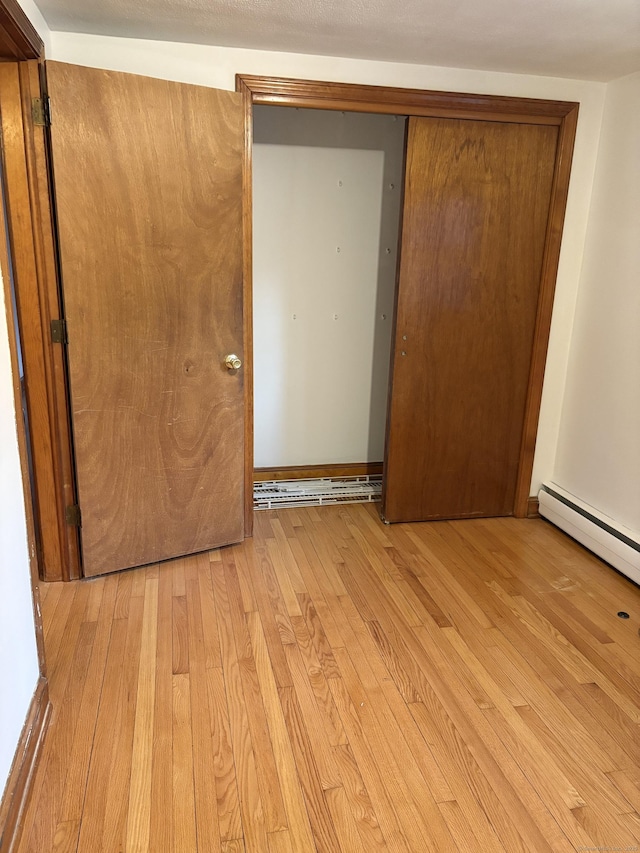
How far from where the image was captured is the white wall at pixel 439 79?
2.42 metres

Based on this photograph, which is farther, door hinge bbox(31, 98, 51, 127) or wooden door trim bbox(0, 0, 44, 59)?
door hinge bbox(31, 98, 51, 127)

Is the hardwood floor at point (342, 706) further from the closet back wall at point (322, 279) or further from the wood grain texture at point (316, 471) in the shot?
the closet back wall at point (322, 279)

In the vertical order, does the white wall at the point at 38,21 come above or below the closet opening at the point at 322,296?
above

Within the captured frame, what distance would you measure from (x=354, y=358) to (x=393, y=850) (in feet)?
8.54

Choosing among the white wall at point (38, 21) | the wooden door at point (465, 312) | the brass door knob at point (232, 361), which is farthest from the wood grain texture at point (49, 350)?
the wooden door at point (465, 312)

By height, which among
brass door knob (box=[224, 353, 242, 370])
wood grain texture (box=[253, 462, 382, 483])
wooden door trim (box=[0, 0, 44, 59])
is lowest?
wood grain texture (box=[253, 462, 382, 483])

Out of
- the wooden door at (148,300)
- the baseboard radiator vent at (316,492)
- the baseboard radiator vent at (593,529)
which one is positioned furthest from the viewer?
the baseboard radiator vent at (316,492)

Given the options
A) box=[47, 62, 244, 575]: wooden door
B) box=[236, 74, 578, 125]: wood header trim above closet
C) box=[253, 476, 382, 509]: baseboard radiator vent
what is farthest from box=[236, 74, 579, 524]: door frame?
box=[253, 476, 382, 509]: baseboard radiator vent

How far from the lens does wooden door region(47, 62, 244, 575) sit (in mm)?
2240

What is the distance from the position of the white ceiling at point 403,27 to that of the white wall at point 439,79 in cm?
5

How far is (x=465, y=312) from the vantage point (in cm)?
300

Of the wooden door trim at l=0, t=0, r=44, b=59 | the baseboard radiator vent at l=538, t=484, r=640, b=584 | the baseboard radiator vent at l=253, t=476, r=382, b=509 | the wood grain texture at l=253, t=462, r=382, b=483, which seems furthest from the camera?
the wood grain texture at l=253, t=462, r=382, b=483

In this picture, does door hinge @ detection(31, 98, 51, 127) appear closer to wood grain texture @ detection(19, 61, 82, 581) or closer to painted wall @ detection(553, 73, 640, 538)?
wood grain texture @ detection(19, 61, 82, 581)

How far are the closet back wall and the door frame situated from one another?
596 mm
